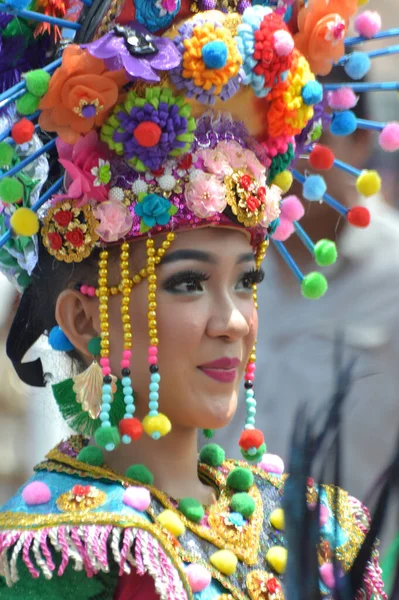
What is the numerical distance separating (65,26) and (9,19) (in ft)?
0.42

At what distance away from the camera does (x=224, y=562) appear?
2189 millimetres

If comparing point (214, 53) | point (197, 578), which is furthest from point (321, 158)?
point (197, 578)

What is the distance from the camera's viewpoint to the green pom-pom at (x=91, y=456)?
2.29 metres

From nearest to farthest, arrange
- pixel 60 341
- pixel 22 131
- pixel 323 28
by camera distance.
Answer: pixel 22 131 → pixel 323 28 → pixel 60 341

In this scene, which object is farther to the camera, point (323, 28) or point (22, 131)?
point (323, 28)

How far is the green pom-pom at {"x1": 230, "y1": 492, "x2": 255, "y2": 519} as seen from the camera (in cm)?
239

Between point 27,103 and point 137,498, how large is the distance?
88 cm

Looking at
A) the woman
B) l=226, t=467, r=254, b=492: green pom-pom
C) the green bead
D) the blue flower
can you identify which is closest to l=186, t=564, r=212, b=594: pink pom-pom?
the woman

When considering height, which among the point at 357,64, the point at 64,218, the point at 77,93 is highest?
the point at 357,64

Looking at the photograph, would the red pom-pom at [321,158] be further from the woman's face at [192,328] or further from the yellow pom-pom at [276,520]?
the yellow pom-pom at [276,520]

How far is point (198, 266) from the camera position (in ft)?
7.26

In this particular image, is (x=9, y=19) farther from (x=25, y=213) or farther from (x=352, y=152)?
(x=352, y=152)

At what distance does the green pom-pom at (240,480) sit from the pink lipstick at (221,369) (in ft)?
1.15

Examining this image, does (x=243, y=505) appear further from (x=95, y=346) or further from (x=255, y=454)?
(x=95, y=346)
